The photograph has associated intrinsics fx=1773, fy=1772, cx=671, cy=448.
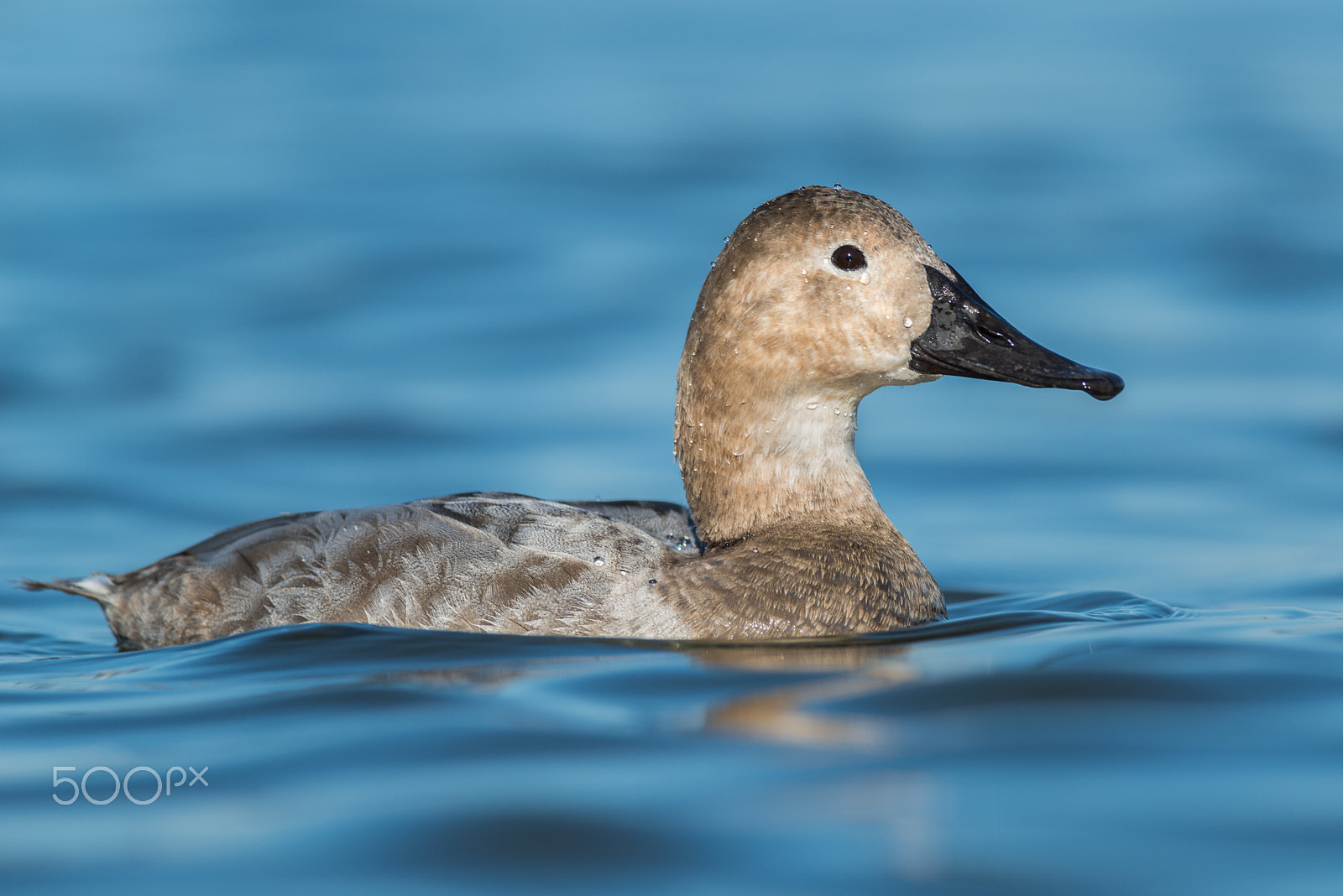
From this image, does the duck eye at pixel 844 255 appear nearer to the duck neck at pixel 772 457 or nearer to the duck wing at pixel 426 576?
the duck neck at pixel 772 457

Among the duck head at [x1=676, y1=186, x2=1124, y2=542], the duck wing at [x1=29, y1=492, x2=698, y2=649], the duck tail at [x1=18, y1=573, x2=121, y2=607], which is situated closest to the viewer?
the duck wing at [x1=29, y1=492, x2=698, y2=649]

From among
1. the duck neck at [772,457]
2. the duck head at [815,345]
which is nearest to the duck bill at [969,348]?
the duck head at [815,345]

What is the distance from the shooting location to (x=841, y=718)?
436cm

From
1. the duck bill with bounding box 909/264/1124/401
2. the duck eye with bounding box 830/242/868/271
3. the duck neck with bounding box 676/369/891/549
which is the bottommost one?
the duck neck with bounding box 676/369/891/549

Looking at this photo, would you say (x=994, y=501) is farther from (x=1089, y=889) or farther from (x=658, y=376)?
(x=1089, y=889)

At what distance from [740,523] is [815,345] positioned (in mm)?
624

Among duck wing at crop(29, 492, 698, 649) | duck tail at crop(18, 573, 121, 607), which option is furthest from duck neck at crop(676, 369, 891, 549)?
duck tail at crop(18, 573, 121, 607)

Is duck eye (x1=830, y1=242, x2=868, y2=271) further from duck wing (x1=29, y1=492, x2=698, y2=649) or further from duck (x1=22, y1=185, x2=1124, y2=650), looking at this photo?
duck wing (x1=29, y1=492, x2=698, y2=649)

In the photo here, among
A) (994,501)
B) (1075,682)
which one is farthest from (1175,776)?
(994,501)

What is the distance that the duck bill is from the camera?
5449 millimetres

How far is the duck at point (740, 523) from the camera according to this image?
5227mm

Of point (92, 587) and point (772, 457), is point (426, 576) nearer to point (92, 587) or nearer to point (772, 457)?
point (772, 457)

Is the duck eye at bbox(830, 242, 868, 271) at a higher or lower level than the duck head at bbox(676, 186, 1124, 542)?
higher

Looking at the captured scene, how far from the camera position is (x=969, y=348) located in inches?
215
